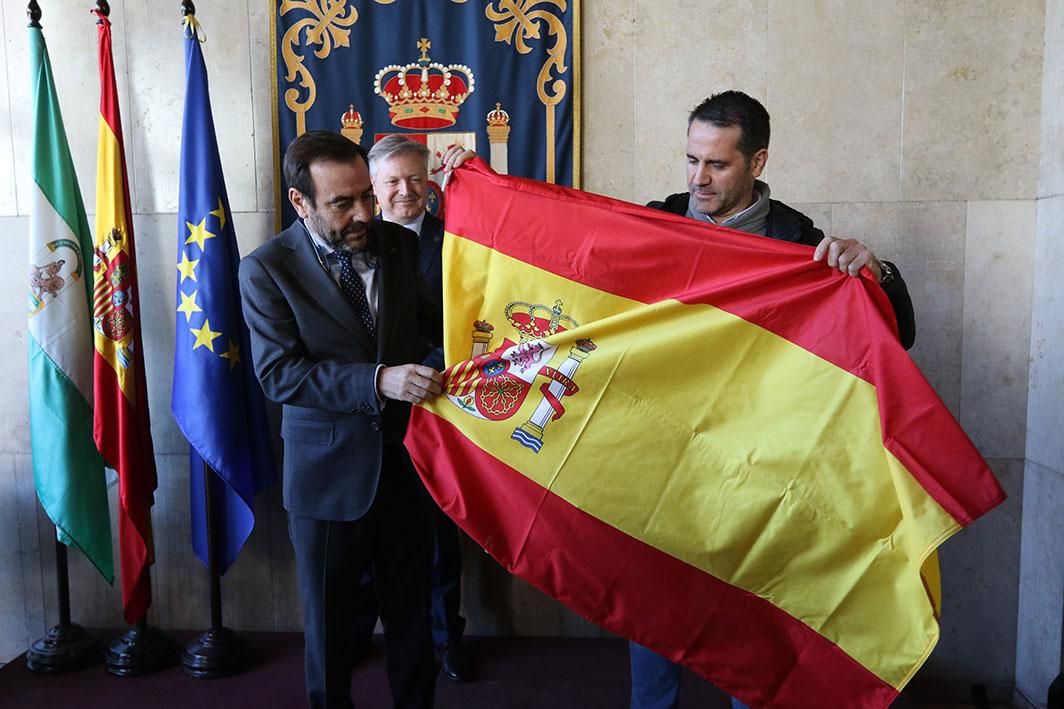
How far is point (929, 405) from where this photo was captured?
1558mm

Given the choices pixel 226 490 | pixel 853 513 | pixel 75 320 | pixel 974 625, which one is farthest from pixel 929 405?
pixel 75 320

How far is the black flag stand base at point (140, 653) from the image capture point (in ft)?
9.34

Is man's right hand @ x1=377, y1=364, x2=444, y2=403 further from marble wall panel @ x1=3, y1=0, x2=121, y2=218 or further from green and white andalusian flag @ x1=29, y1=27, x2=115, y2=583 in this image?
marble wall panel @ x1=3, y1=0, x2=121, y2=218

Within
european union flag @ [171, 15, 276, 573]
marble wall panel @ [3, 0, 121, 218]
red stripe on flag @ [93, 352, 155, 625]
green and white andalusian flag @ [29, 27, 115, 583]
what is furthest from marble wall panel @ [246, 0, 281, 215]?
red stripe on flag @ [93, 352, 155, 625]

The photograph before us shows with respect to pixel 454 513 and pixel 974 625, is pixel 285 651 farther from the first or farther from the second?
pixel 974 625

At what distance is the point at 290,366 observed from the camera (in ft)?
6.39

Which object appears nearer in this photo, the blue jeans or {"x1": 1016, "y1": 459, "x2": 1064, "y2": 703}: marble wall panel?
the blue jeans

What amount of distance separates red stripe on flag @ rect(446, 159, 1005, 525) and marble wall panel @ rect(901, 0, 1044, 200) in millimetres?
1311

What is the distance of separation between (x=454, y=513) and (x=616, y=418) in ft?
1.39

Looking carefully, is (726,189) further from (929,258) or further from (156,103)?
(156,103)

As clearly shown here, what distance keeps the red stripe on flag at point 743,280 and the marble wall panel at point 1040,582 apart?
1328mm

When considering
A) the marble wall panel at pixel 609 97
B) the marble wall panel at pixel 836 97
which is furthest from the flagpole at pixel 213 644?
the marble wall panel at pixel 836 97

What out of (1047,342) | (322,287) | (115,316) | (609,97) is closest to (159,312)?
(115,316)

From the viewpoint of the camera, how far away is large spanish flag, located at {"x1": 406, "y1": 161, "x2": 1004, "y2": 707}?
1597 mm
